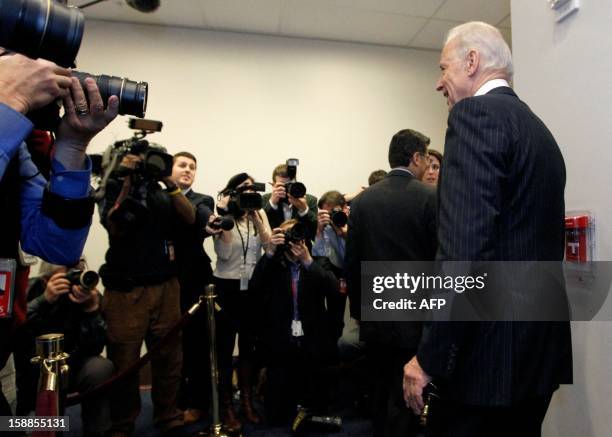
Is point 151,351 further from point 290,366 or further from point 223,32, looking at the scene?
point 223,32

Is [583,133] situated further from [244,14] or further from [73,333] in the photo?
[244,14]

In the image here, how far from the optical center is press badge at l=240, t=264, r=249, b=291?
2.53m

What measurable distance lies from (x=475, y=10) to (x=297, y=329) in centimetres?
306

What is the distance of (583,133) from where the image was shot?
1.42 meters

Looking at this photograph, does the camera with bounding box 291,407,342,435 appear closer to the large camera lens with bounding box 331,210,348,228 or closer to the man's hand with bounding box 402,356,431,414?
the large camera lens with bounding box 331,210,348,228

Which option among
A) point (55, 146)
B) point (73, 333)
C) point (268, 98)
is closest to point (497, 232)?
point (55, 146)

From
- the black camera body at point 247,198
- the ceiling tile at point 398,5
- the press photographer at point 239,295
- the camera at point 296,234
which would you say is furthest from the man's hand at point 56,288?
the ceiling tile at point 398,5

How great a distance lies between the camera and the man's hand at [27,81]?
0.67 m

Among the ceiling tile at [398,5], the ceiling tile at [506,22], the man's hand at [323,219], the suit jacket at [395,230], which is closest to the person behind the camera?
the suit jacket at [395,230]

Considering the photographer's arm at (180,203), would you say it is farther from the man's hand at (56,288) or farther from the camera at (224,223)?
the man's hand at (56,288)

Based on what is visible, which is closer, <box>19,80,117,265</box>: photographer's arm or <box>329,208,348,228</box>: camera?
<box>19,80,117,265</box>: photographer's arm

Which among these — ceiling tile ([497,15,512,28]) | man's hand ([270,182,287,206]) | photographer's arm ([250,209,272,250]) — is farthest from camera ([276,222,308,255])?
ceiling tile ([497,15,512,28])

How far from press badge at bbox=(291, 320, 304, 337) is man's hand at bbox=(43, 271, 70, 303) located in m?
1.22

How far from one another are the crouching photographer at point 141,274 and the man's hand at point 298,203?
638 millimetres
